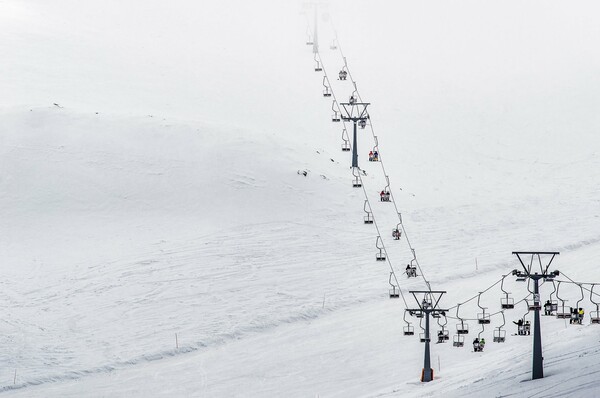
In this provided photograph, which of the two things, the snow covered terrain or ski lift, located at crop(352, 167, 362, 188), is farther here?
the snow covered terrain

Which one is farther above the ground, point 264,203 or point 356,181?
point 356,181

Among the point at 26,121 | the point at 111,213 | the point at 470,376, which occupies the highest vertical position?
the point at 26,121

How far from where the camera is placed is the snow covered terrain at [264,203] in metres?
49.2

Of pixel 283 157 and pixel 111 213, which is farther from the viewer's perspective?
pixel 283 157

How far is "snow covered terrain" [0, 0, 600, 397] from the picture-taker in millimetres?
49156

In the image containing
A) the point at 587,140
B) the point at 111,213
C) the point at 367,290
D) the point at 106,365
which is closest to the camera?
the point at 106,365

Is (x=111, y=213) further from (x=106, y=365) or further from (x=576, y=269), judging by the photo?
(x=576, y=269)

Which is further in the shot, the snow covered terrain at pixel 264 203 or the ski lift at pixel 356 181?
the snow covered terrain at pixel 264 203

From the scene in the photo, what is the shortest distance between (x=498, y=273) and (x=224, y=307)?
12.7 m

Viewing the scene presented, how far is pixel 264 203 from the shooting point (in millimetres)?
65938

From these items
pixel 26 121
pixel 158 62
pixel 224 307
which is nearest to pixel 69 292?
pixel 224 307

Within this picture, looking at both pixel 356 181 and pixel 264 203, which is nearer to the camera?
pixel 356 181

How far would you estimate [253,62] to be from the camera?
98375mm

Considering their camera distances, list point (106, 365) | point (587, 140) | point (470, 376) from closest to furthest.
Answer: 1. point (470, 376)
2. point (106, 365)
3. point (587, 140)
